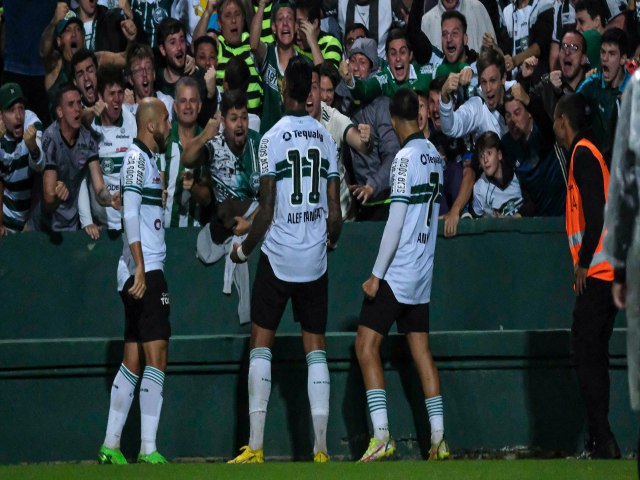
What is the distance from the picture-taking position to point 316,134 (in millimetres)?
8969

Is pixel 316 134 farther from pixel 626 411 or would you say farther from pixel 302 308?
pixel 626 411

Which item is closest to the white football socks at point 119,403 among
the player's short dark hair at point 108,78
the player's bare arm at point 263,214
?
the player's bare arm at point 263,214

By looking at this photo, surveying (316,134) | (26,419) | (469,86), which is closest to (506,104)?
(469,86)

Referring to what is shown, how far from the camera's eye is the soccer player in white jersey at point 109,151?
1173 cm

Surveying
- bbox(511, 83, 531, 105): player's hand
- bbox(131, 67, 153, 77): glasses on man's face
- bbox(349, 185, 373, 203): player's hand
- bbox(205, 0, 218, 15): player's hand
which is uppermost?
bbox(205, 0, 218, 15): player's hand

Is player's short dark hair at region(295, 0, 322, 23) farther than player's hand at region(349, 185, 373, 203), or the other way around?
player's short dark hair at region(295, 0, 322, 23)

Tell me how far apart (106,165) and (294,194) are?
3360 mm

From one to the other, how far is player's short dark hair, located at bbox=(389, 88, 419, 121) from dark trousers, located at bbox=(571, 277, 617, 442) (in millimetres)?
1694

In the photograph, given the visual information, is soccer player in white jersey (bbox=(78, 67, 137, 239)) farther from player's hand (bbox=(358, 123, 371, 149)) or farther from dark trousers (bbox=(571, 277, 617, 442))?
dark trousers (bbox=(571, 277, 617, 442))

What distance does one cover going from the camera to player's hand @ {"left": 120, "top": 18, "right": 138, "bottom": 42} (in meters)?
14.0

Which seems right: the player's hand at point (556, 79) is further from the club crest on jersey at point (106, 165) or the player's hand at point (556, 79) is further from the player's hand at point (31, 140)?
the player's hand at point (31, 140)

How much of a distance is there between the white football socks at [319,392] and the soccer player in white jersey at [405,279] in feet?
0.86

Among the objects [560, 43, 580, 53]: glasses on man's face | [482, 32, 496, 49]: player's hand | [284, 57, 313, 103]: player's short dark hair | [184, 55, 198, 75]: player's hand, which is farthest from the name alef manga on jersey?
[482, 32, 496, 49]: player's hand

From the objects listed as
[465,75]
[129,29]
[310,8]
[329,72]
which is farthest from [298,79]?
[129,29]
